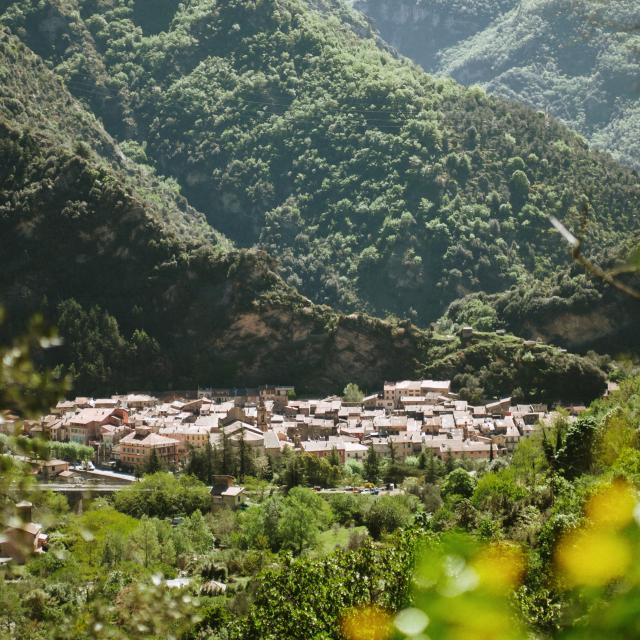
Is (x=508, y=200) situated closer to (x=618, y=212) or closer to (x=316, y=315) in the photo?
(x=618, y=212)

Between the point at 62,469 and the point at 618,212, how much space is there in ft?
218

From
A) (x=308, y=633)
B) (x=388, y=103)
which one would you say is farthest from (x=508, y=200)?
(x=308, y=633)

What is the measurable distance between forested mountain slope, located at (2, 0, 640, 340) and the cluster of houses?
3011cm

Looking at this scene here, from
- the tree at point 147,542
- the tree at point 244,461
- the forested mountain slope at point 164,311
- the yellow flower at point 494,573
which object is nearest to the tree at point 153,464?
the tree at point 244,461

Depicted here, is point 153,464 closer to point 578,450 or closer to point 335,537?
point 335,537

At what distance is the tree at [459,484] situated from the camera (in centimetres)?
4581

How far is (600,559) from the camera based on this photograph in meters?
1.98

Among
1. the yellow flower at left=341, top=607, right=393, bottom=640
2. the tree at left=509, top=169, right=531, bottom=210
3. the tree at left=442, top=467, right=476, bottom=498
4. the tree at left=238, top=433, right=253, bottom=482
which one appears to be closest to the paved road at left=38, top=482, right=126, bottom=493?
the tree at left=238, top=433, right=253, bottom=482

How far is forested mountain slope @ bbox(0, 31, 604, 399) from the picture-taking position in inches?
2884

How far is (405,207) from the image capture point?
11356 centimetres

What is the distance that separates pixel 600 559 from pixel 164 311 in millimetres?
78932

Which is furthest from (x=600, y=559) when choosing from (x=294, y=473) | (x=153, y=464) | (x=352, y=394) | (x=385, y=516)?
(x=352, y=394)

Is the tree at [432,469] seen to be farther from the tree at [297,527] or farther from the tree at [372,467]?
the tree at [297,527]

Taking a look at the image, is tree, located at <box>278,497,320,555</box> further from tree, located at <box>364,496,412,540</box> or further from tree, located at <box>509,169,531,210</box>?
tree, located at <box>509,169,531,210</box>
